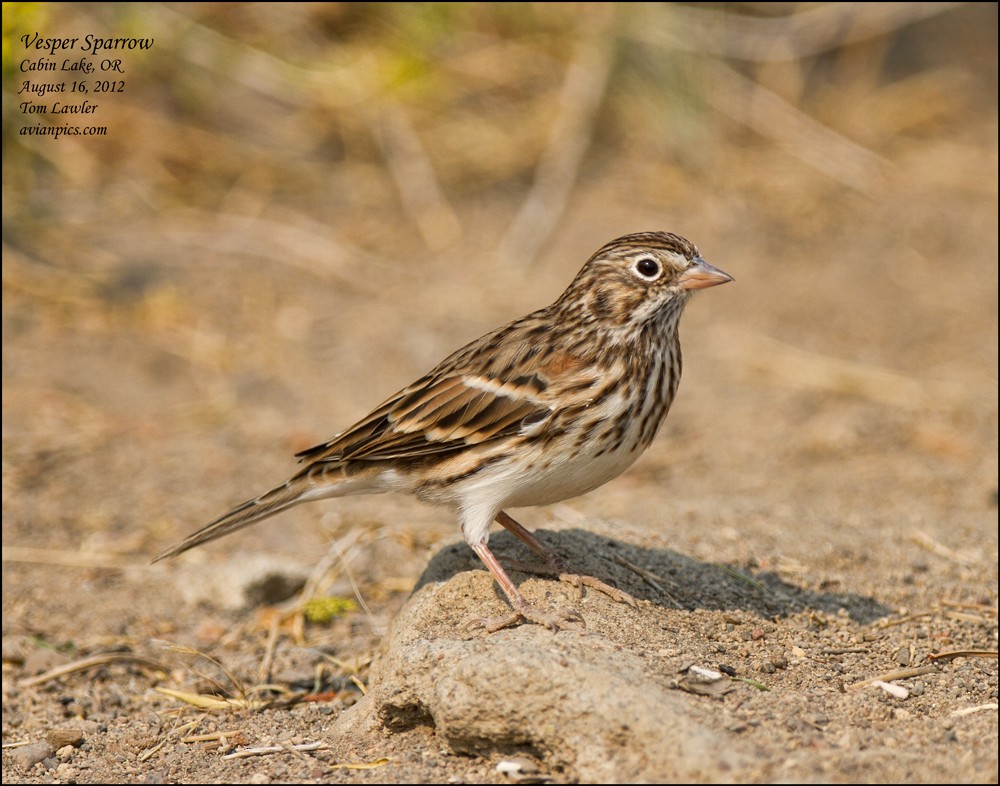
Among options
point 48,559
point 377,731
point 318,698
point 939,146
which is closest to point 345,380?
point 48,559

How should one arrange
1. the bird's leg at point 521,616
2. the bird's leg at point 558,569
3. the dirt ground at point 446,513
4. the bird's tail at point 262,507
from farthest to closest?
the bird's tail at point 262,507 < the bird's leg at point 558,569 < the bird's leg at point 521,616 < the dirt ground at point 446,513

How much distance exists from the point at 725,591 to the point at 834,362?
4330 mm

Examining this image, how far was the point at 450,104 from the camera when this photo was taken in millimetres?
11742

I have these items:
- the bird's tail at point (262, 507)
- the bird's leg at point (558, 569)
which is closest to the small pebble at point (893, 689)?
the bird's leg at point (558, 569)

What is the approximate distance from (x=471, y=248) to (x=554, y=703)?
293 inches

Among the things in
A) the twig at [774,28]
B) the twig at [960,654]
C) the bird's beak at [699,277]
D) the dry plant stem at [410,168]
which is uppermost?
the twig at [774,28]

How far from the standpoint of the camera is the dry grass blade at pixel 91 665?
5730 mm

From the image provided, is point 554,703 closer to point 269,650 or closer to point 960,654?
point 960,654

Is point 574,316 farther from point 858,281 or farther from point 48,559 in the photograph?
point 858,281

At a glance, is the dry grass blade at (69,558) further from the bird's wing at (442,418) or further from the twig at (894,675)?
the twig at (894,675)

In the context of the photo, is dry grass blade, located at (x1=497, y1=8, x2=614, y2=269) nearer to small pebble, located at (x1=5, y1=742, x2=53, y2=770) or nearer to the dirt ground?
the dirt ground

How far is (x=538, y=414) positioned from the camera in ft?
15.7

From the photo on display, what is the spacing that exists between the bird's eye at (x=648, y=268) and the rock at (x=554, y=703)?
1339mm

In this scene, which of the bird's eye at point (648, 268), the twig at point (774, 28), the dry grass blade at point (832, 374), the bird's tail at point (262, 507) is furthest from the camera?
the twig at point (774, 28)
